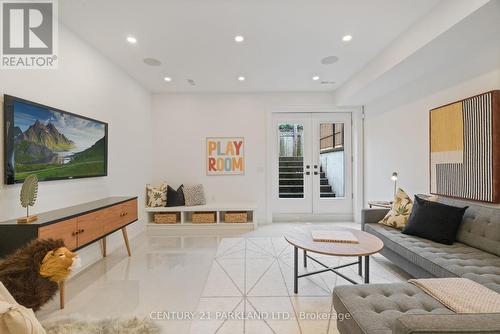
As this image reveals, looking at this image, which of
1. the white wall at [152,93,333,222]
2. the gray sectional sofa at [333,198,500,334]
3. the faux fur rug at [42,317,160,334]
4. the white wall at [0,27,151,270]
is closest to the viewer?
the gray sectional sofa at [333,198,500,334]

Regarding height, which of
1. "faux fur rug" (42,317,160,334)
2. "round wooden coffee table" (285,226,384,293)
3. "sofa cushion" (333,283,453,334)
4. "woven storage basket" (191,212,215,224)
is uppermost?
"round wooden coffee table" (285,226,384,293)

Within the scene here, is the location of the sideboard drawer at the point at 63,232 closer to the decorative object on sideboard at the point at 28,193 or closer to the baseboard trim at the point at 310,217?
the decorative object on sideboard at the point at 28,193

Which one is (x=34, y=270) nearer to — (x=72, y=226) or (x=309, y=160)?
(x=72, y=226)

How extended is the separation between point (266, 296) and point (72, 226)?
1.87m

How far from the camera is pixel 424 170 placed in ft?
10.1

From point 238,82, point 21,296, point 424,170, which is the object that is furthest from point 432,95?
point 21,296

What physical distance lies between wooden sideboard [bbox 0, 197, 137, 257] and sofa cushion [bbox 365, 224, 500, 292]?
3.08 m

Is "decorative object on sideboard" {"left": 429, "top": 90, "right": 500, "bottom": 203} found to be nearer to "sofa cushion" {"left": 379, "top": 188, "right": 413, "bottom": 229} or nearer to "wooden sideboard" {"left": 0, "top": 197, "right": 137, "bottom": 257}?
"sofa cushion" {"left": 379, "top": 188, "right": 413, "bottom": 229}

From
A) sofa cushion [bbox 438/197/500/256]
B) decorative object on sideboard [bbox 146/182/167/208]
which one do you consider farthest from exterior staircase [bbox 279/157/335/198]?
sofa cushion [bbox 438/197/500/256]

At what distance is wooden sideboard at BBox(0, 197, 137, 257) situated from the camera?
167 cm

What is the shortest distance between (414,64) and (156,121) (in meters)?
4.38

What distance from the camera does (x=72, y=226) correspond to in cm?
200

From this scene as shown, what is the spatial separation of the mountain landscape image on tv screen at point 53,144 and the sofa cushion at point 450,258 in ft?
11.7

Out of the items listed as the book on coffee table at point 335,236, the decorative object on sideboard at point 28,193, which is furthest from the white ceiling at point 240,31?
the book on coffee table at point 335,236
